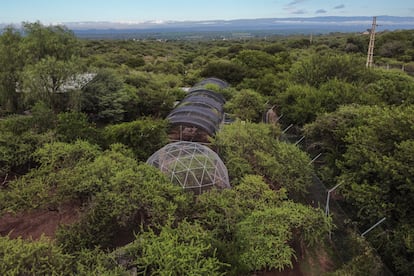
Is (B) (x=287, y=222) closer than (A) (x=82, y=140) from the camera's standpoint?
Yes

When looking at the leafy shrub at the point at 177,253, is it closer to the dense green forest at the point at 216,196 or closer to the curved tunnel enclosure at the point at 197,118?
the dense green forest at the point at 216,196

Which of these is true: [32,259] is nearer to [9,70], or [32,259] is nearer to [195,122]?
[195,122]

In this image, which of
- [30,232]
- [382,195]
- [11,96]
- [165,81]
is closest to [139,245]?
[30,232]

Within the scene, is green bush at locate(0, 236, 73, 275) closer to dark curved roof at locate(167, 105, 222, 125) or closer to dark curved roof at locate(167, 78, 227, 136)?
dark curved roof at locate(167, 78, 227, 136)

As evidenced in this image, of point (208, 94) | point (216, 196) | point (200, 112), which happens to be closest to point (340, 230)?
point (216, 196)


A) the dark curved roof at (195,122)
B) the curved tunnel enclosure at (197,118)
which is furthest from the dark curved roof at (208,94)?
the dark curved roof at (195,122)

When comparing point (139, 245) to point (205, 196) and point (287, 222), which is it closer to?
point (205, 196)

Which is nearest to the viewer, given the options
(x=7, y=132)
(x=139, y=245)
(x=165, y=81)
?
(x=139, y=245)
